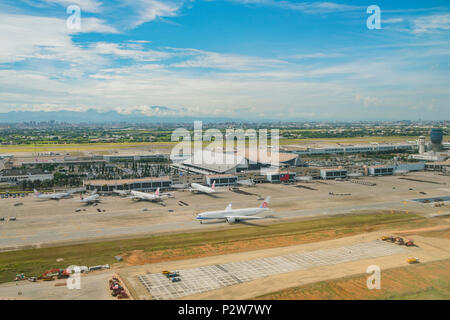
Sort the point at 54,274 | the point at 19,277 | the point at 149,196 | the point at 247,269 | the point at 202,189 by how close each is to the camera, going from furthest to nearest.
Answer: the point at 202,189 < the point at 149,196 < the point at 247,269 < the point at 54,274 < the point at 19,277

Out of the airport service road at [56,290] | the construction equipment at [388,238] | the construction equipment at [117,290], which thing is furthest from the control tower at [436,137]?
the construction equipment at [117,290]

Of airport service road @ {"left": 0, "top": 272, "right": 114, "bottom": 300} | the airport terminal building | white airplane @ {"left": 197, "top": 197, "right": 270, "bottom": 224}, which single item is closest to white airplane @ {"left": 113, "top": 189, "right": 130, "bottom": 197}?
the airport terminal building

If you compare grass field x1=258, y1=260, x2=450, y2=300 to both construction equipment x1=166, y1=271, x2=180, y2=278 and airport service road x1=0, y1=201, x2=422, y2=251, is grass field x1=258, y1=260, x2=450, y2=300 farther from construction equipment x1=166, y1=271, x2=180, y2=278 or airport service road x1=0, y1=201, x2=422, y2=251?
airport service road x1=0, y1=201, x2=422, y2=251

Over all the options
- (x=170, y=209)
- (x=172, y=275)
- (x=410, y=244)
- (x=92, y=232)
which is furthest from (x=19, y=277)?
(x=410, y=244)

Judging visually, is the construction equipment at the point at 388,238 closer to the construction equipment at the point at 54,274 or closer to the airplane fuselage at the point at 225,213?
the airplane fuselage at the point at 225,213

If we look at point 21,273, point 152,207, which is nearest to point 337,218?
point 152,207

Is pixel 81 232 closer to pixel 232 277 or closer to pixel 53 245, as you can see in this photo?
pixel 53 245

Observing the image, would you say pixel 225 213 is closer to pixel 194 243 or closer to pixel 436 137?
pixel 194 243

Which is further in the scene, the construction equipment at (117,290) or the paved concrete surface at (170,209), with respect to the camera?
the paved concrete surface at (170,209)
